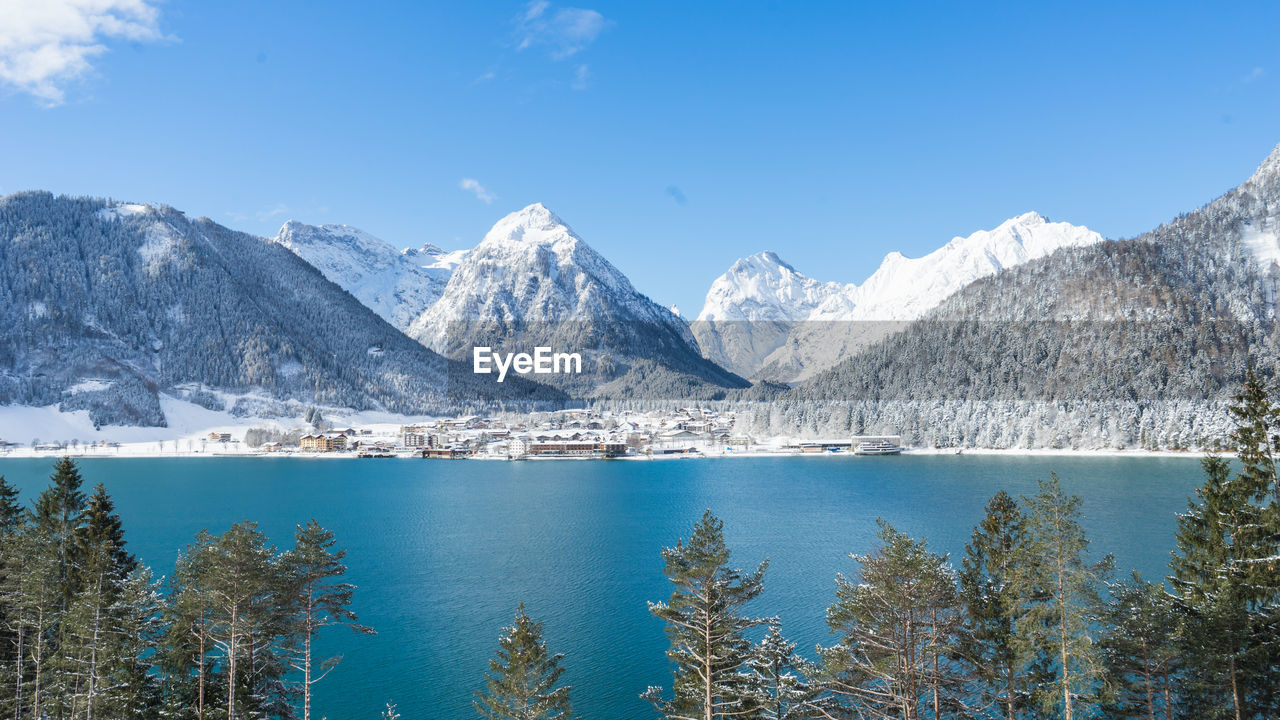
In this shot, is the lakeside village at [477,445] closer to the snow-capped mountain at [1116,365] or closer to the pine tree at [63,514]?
the snow-capped mountain at [1116,365]

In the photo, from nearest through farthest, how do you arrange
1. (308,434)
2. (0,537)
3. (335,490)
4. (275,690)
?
(275,690), (0,537), (335,490), (308,434)

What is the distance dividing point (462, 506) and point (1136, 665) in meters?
72.0

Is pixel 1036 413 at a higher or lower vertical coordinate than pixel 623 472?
higher

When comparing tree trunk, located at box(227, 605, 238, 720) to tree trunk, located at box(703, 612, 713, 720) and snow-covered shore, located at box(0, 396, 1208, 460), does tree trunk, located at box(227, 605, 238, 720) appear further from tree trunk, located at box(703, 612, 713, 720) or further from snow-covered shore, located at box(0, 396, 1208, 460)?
snow-covered shore, located at box(0, 396, 1208, 460)

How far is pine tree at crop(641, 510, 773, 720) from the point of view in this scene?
21844mm

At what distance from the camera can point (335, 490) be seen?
98938 millimetres

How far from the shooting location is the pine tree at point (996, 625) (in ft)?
77.0

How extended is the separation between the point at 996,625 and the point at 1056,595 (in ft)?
8.13

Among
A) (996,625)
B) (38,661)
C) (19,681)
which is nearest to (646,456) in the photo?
(19,681)

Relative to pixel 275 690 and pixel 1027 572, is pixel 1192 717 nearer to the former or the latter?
pixel 1027 572

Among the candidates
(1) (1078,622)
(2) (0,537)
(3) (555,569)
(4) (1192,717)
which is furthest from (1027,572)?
(2) (0,537)

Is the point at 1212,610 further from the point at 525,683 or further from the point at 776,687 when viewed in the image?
the point at 525,683

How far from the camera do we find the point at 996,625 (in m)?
24.2

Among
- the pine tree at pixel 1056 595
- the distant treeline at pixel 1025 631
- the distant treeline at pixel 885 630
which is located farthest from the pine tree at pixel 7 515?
the pine tree at pixel 1056 595
